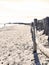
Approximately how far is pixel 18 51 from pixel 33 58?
1.15 m

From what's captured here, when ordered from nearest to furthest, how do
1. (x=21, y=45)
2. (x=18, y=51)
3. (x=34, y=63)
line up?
(x=34, y=63), (x=18, y=51), (x=21, y=45)

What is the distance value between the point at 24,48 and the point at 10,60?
1.46m

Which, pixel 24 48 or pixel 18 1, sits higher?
pixel 18 1

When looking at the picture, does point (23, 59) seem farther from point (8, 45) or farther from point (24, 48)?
point (8, 45)

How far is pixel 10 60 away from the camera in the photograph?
639 cm

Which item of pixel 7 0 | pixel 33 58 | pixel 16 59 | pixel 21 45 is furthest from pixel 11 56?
pixel 7 0

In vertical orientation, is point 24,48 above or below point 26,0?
below

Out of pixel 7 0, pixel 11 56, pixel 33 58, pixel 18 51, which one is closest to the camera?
pixel 33 58

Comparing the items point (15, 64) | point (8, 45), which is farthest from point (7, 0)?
point (15, 64)

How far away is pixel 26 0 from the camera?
38594 mm

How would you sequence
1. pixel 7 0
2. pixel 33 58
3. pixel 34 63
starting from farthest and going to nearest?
pixel 7 0, pixel 33 58, pixel 34 63

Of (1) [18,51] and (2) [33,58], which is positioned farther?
(1) [18,51]

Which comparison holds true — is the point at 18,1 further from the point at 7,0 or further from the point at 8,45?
the point at 8,45

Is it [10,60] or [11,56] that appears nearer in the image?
[10,60]
